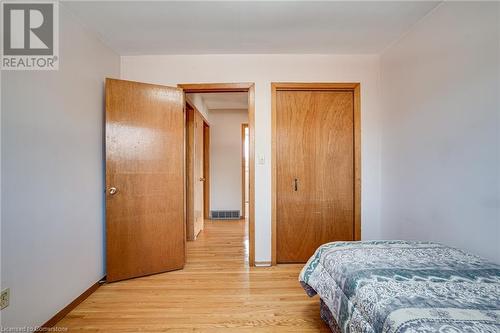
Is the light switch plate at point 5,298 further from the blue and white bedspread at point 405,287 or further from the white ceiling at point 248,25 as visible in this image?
the white ceiling at point 248,25

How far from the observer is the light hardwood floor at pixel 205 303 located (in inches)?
62.6

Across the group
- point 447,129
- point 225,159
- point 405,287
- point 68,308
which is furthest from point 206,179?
point 405,287

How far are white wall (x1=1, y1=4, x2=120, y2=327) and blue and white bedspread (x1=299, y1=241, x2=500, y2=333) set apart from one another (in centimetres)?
177

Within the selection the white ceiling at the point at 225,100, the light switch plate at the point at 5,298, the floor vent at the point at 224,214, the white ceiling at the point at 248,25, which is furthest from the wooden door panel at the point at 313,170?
the floor vent at the point at 224,214

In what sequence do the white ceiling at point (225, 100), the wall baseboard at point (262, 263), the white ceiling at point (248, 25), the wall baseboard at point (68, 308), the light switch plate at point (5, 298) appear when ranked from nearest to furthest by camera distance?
the light switch plate at point (5, 298)
the wall baseboard at point (68, 308)
the white ceiling at point (248, 25)
the wall baseboard at point (262, 263)
the white ceiling at point (225, 100)

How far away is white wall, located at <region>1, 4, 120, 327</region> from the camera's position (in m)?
1.37

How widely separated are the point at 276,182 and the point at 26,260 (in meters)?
2.11

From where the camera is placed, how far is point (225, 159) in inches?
207

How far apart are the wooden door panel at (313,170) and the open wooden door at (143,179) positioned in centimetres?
114

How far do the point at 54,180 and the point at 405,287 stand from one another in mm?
2230

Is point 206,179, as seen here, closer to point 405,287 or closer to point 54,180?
point 54,180

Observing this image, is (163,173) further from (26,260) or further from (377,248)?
(377,248)

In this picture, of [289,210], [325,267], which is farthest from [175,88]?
[325,267]

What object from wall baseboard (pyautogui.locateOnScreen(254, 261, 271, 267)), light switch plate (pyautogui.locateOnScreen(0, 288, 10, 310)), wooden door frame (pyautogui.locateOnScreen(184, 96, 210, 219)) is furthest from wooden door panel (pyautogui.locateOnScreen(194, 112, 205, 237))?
light switch plate (pyautogui.locateOnScreen(0, 288, 10, 310))
